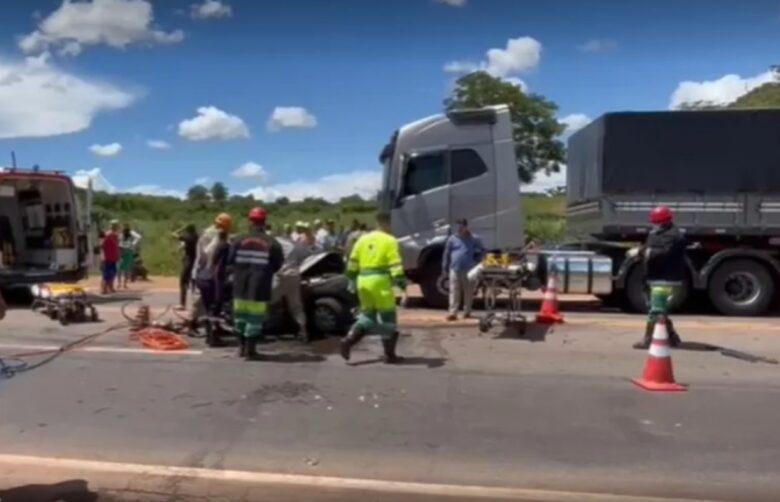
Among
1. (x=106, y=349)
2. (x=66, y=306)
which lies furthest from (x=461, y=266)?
(x=66, y=306)

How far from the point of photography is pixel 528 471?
634 cm

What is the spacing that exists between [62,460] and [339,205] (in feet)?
155

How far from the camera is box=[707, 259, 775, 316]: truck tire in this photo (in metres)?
15.3

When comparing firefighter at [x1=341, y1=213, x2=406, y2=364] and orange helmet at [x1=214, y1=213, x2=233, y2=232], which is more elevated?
orange helmet at [x1=214, y1=213, x2=233, y2=232]

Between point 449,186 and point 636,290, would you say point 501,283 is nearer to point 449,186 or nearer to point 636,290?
point 449,186

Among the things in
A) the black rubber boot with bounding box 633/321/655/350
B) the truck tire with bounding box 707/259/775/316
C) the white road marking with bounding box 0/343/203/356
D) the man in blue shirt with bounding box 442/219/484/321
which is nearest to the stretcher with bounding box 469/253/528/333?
the man in blue shirt with bounding box 442/219/484/321

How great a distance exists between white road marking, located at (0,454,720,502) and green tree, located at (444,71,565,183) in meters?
32.1

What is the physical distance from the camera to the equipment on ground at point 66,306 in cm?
1406

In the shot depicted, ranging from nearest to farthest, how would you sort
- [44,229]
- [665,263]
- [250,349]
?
[250,349] < [665,263] < [44,229]

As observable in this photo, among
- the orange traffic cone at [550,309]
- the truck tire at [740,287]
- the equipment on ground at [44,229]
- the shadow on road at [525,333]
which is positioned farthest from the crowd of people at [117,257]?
the truck tire at [740,287]

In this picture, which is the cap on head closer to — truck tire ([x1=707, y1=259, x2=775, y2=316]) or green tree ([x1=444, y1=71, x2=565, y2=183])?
truck tire ([x1=707, y1=259, x2=775, y2=316])

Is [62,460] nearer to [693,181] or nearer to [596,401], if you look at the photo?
[596,401]

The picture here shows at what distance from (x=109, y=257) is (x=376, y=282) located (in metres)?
11.8

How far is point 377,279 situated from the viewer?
32.8 feet
